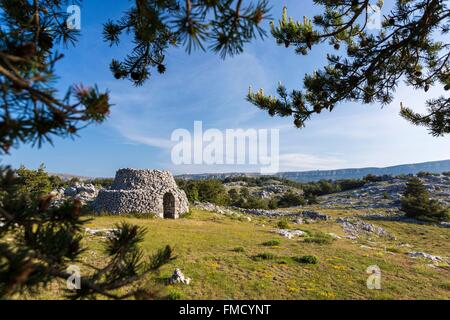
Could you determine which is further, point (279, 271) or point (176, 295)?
point (279, 271)

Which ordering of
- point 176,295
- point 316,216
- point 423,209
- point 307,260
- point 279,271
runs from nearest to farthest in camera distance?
point 176,295, point 279,271, point 307,260, point 316,216, point 423,209

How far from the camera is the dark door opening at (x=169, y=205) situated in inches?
972

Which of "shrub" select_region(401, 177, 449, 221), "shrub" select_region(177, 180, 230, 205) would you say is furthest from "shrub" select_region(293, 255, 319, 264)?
"shrub" select_region(177, 180, 230, 205)

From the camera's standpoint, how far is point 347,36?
7.28 metres

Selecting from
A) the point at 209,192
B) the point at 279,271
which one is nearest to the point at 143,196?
the point at 279,271

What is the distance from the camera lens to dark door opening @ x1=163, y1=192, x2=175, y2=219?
24.7 m

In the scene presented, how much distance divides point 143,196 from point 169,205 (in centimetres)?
316

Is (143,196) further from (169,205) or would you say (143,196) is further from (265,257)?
(265,257)

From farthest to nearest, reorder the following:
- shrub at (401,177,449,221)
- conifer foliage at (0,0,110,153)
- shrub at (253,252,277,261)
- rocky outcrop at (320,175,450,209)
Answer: rocky outcrop at (320,175,450,209) → shrub at (401,177,449,221) → shrub at (253,252,277,261) → conifer foliage at (0,0,110,153)

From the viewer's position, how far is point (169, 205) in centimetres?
2531

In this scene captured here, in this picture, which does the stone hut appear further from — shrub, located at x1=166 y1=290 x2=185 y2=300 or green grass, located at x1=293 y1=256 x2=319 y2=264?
shrub, located at x1=166 y1=290 x2=185 y2=300
